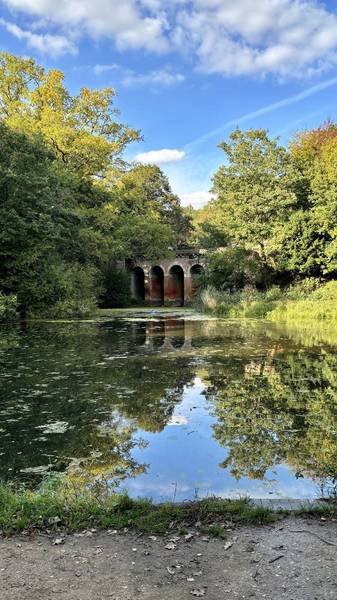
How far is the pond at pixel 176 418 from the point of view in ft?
13.3

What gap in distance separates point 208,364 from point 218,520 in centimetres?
609

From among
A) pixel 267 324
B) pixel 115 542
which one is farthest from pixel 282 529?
pixel 267 324

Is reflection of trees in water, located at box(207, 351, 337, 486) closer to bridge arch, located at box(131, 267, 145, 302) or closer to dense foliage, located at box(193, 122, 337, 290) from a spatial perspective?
dense foliage, located at box(193, 122, 337, 290)

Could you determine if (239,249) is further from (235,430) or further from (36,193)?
(235,430)

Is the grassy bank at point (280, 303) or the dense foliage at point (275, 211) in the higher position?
the dense foliage at point (275, 211)

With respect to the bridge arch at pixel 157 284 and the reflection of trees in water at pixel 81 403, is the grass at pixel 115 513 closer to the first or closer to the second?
the reflection of trees in water at pixel 81 403

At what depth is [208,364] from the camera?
9172 millimetres

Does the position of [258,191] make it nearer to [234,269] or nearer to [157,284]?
[234,269]

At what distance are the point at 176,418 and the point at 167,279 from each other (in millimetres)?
36203

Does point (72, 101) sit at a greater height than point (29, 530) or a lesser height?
greater

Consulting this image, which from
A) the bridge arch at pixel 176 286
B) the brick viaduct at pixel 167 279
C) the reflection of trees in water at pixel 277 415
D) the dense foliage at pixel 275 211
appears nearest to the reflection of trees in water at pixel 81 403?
the reflection of trees in water at pixel 277 415

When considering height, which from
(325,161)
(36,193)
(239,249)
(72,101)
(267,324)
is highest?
(72,101)

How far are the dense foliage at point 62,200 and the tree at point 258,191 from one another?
6932 millimetres

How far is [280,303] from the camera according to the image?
19.8 metres
